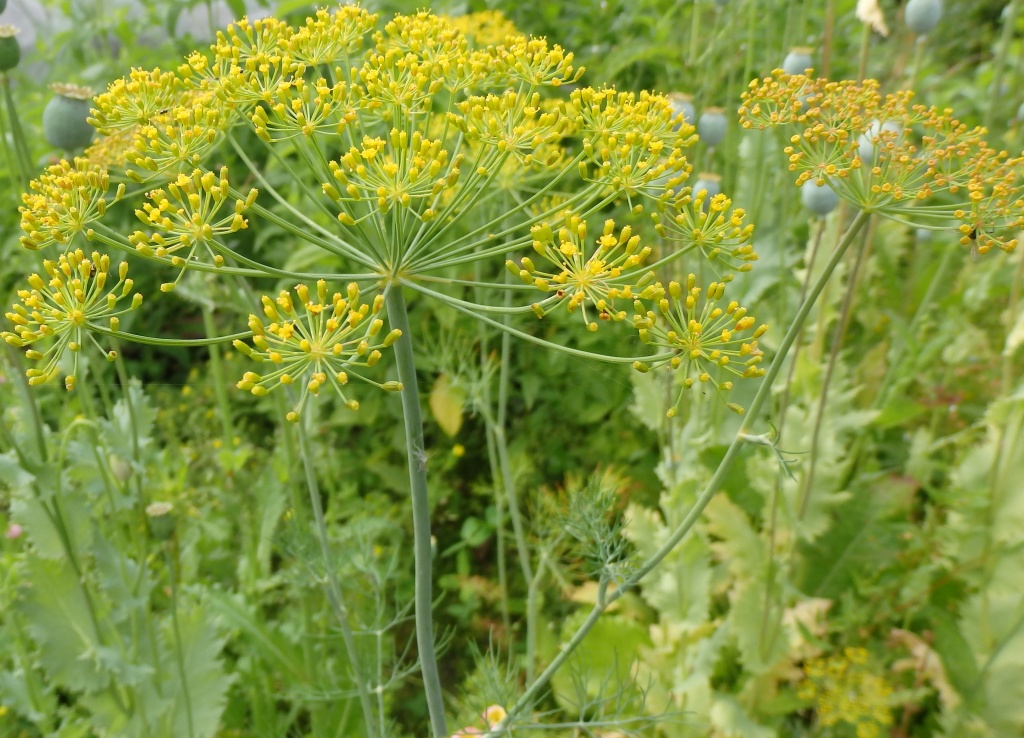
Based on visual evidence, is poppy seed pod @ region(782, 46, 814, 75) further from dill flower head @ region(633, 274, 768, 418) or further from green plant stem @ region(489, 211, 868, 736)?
dill flower head @ region(633, 274, 768, 418)

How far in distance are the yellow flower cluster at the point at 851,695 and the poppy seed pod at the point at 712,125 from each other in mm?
1589

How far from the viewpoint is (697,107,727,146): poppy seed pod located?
90.7 inches

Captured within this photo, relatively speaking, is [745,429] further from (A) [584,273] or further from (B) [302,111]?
(B) [302,111]

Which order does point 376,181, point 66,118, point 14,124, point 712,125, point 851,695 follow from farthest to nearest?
point 851,695 → point 712,125 → point 66,118 → point 14,124 → point 376,181

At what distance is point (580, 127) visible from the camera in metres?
1.45

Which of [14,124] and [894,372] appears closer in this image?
[14,124]

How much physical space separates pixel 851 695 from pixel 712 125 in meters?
1.73

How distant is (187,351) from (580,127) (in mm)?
3525

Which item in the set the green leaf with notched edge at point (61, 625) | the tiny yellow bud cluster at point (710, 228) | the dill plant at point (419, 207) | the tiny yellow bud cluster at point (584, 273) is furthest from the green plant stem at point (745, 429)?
the green leaf with notched edge at point (61, 625)

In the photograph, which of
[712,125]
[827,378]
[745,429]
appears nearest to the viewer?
[745,429]

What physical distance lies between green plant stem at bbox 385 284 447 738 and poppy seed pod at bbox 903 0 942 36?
1.86 meters

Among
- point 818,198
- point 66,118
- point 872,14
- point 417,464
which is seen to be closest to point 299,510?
point 66,118

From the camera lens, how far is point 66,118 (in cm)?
186

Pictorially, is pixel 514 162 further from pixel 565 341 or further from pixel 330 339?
pixel 565 341
